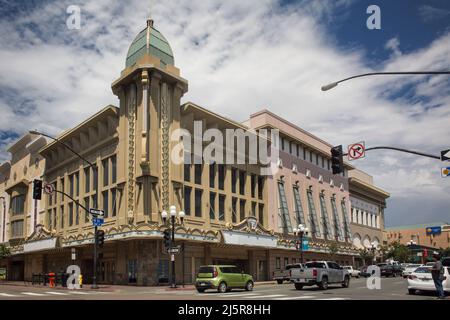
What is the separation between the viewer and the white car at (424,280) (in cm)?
2331

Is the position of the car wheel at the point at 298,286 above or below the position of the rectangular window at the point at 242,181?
below

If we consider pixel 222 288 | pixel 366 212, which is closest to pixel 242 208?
pixel 222 288

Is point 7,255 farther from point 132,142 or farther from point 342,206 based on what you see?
point 342,206

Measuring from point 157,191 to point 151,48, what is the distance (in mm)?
13311

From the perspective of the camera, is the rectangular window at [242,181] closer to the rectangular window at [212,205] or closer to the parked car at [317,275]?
the rectangular window at [212,205]

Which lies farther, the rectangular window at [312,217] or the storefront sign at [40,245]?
the rectangular window at [312,217]

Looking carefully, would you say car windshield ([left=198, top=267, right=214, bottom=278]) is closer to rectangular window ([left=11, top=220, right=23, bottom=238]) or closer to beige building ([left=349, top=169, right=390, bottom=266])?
rectangular window ([left=11, top=220, right=23, bottom=238])

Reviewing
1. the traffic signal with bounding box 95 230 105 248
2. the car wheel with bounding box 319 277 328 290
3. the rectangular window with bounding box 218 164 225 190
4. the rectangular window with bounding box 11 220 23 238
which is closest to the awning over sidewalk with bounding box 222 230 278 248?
Result: the rectangular window with bounding box 218 164 225 190

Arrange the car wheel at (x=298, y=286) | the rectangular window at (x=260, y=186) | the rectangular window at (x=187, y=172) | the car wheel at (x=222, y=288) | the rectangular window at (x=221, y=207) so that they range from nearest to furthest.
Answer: the car wheel at (x=222, y=288) < the car wheel at (x=298, y=286) < the rectangular window at (x=187, y=172) < the rectangular window at (x=221, y=207) < the rectangular window at (x=260, y=186)

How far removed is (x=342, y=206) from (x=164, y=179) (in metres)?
39.8

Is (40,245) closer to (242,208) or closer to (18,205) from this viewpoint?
(18,205)

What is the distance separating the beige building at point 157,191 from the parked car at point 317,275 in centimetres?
1274

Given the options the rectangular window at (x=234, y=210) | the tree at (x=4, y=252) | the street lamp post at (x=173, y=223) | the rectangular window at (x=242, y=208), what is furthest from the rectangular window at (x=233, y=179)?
the tree at (x=4, y=252)

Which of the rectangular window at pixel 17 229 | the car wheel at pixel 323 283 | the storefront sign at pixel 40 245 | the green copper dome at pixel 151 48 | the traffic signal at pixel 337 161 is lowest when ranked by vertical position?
the car wheel at pixel 323 283
